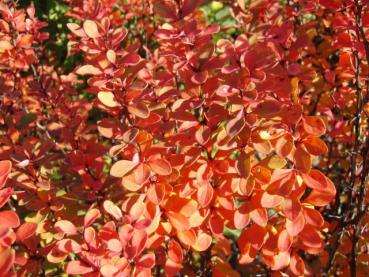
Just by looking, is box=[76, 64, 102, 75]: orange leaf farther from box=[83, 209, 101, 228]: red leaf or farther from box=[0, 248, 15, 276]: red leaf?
box=[0, 248, 15, 276]: red leaf

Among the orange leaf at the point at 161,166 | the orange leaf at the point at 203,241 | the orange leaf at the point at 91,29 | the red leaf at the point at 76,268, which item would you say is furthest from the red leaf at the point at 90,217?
the orange leaf at the point at 91,29

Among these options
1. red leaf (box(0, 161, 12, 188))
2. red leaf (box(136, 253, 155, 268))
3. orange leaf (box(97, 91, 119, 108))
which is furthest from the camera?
orange leaf (box(97, 91, 119, 108))

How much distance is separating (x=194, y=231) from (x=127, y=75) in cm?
52

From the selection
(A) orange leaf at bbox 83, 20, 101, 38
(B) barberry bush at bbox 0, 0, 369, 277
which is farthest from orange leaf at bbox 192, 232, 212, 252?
(A) orange leaf at bbox 83, 20, 101, 38

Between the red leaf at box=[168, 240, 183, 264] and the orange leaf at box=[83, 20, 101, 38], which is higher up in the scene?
the orange leaf at box=[83, 20, 101, 38]

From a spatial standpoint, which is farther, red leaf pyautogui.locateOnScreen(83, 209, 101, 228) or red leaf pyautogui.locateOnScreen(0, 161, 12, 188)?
red leaf pyautogui.locateOnScreen(83, 209, 101, 228)

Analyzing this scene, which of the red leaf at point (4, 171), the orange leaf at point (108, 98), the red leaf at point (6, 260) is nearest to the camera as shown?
the red leaf at point (6, 260)

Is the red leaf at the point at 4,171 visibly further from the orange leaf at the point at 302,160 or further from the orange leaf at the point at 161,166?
the orange leaf at the point at 302,160

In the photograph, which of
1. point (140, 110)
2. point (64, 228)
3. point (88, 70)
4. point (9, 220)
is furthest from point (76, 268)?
point (88, 70)

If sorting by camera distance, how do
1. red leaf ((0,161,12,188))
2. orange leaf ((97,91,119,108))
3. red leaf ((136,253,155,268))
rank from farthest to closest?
orange leaf ((97,91,119,108))
red leaf ((136,253,155,268))
red leaf ((0,161,12,188))

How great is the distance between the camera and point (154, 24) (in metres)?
2.77

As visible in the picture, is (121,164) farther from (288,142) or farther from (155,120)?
(288,142)

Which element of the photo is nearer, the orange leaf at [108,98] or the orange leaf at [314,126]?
the orange leaf at [314,126]

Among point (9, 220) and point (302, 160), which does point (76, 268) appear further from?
point (302, 160)
